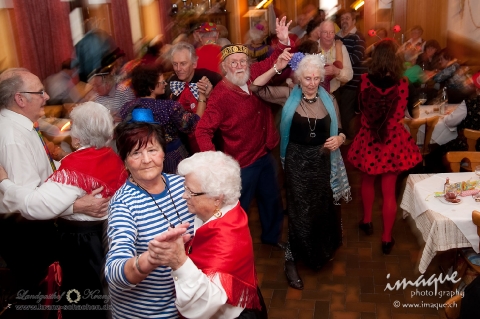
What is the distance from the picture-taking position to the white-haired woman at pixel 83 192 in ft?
7.29

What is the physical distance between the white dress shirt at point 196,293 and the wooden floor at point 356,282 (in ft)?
5.64

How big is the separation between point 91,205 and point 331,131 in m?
1.79

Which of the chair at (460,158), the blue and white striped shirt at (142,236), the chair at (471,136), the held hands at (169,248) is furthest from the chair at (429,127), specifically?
the held hands at (169,248)

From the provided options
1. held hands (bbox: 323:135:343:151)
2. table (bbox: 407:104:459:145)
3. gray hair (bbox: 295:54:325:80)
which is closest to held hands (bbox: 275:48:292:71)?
gray hair (bbox: 295:54:325:80)

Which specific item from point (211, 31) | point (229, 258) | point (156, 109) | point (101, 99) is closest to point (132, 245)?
point (229, 258)

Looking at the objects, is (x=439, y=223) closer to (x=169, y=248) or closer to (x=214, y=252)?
(x=214, y=252)

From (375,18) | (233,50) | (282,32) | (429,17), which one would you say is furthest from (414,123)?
(375,18)

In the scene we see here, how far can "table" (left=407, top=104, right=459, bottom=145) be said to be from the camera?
15.6ft

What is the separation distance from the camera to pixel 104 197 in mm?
2355

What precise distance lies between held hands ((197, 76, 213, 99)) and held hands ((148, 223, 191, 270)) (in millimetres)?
2427

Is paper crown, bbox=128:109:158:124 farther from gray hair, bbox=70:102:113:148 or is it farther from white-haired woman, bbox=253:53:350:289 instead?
white-haired woman, bbox=253:53:350:289

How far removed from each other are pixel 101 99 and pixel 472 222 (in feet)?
10.6

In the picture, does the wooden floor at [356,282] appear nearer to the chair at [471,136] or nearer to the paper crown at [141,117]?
the chair at [471,136]

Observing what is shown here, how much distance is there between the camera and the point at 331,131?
10.8ft
